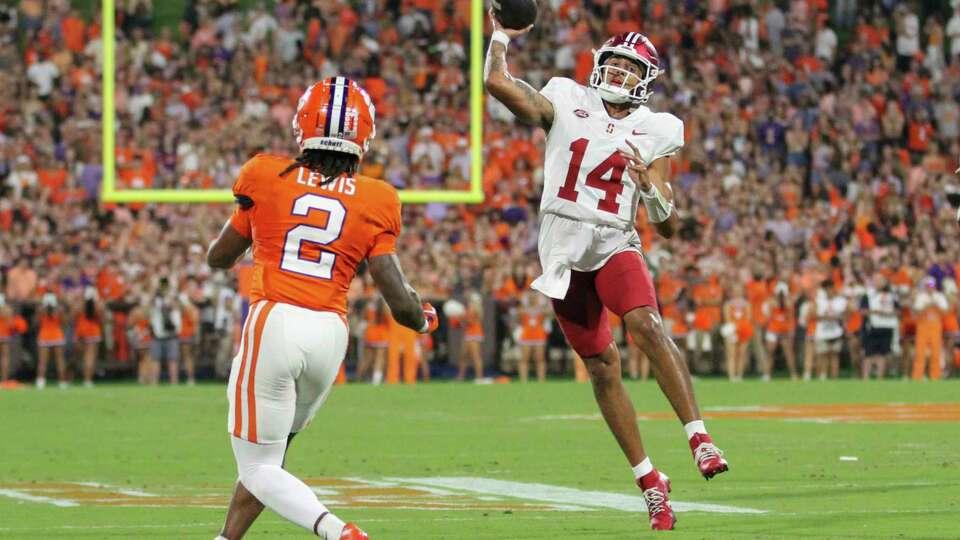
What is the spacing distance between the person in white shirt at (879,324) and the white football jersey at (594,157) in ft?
54.1

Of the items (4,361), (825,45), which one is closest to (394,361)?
(4,361)

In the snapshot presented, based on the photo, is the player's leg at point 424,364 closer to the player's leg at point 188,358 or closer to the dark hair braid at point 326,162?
the player's leg at point 188,358

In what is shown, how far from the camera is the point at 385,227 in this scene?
19.7 ft

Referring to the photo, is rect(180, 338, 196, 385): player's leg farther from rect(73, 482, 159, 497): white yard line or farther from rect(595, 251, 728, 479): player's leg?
rect(595, 251, 728, 479): player's leg

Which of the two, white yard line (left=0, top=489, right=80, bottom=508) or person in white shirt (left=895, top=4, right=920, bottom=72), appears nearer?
white yard line (left=0, top=489, right=80, bottom=508)

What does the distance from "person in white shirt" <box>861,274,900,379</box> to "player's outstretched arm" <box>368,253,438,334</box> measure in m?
18.8

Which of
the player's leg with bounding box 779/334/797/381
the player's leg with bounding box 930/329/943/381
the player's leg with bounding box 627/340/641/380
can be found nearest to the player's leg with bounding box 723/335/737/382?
the player's leg with bounding box 779/334/797/381

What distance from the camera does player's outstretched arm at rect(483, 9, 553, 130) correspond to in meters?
7.88

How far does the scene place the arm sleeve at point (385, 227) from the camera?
19.6 feet

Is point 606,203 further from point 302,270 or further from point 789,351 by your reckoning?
point 789,351

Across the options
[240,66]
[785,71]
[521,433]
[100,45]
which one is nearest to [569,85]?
[521,433]

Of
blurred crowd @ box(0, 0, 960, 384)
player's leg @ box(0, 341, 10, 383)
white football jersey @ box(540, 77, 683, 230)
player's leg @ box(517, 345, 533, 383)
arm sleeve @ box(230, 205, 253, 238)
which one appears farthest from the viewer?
player's leg @ box(517, 345, 533, 383)

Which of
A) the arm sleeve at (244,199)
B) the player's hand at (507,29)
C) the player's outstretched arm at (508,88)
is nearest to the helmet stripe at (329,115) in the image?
the arm sleeve at (244,199)

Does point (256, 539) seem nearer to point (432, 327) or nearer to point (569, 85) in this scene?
point (432, 327)
